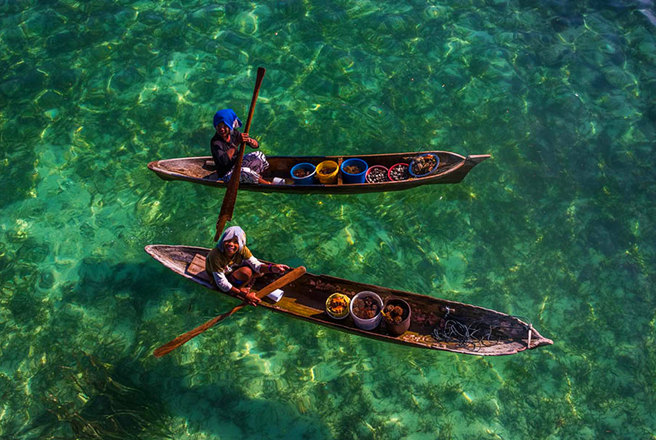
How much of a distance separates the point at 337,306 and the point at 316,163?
14.4ft

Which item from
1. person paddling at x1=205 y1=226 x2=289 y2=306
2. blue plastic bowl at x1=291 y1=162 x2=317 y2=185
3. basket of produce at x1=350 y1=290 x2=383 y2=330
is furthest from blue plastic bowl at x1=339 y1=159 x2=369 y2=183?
basket of produce at x1=350 y1=290 x2=383 y2=330

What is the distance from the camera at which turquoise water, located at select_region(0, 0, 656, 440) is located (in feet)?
31.3

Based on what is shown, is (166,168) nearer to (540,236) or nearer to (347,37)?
(347,37)

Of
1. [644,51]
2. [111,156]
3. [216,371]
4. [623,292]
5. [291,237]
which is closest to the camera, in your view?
[216,371]

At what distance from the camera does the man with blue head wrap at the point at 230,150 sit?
35.8 ft

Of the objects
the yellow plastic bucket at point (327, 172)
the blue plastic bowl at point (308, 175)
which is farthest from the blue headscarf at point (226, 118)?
the yellow plastic bucket at point (327, 172)

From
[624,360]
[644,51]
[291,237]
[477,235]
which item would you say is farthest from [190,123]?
[644,51]

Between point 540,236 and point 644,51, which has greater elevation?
point 644,51

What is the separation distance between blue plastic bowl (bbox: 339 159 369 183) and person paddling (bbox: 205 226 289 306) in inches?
122

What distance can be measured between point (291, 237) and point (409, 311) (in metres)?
4.09

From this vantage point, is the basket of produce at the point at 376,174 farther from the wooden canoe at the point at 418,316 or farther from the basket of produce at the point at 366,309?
the basket of produce at the point at 366,309

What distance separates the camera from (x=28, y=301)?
36.1 ft

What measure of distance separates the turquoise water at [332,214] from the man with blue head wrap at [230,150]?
936mm

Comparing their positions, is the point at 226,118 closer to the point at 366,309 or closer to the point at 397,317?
the point at 366,309
